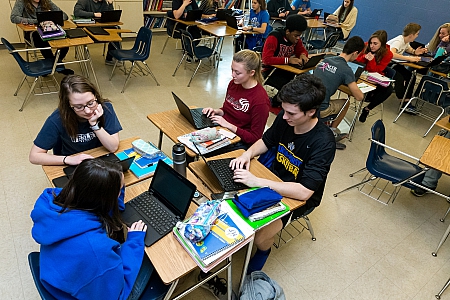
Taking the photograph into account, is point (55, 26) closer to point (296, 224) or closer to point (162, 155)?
point (162, 155)

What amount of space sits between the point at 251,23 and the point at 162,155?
164 inches

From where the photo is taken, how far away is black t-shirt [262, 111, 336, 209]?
5.66 ft

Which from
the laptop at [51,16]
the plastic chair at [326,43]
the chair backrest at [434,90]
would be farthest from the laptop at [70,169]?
the plastic chair at [326,43]

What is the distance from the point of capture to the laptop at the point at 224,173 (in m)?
1.67

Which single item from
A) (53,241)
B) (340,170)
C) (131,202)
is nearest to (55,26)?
(131,202)

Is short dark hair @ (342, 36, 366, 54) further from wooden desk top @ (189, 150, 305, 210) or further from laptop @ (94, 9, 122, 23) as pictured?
laptop @ (94, 9, 122, 23)

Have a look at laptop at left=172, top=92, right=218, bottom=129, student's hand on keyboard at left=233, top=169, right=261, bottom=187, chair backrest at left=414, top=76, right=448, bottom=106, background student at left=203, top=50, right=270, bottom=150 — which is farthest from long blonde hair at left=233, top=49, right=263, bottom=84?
chair backrest at left=414, top=76, right=448, bottom=106

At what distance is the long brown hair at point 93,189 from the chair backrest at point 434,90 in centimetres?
408

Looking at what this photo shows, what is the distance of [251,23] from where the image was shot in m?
5.34

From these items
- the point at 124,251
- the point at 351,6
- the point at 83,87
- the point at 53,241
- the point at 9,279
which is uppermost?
the point at 351,6

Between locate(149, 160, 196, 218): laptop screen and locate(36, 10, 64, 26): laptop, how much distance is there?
11.2ft

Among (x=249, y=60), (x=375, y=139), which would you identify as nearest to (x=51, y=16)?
(x=249, y=60)

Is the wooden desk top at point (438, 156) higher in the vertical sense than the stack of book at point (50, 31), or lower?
lower

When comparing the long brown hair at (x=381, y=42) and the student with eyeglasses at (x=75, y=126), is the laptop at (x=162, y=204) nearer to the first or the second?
the student with eyeglasses at (x=75, y=126)
